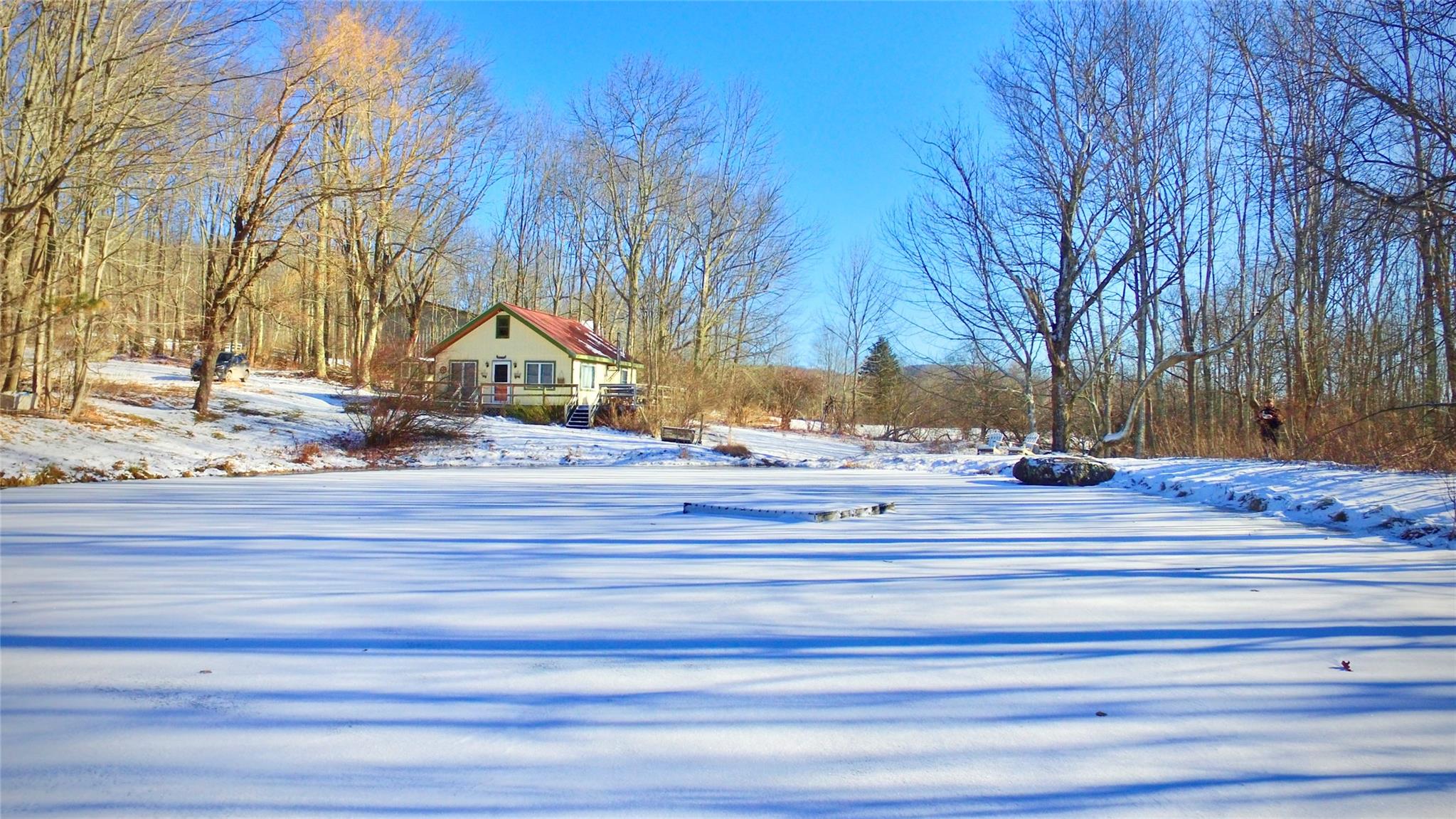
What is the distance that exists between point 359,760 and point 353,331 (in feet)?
123

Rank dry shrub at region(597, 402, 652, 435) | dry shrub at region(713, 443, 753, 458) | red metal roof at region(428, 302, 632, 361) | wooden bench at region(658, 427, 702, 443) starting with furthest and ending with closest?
red metal roof at region(428, 302, 632, 361) → dry shrub at region(597, 402, 652, 435) → wooden bench at region(658, 427, 702, 443) → dry shrub at region(713, 443, 753, 458)

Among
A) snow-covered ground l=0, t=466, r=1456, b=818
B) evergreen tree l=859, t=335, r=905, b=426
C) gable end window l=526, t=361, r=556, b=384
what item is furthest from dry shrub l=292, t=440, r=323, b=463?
evergreen tree l=859, t=335, r=905, b=426

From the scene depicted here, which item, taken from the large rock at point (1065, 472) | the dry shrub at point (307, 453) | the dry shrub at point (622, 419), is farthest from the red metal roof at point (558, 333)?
the large rock at point (1065, 472)

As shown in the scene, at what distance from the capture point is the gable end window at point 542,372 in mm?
32438

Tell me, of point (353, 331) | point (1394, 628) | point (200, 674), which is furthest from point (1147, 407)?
point (353, 331)

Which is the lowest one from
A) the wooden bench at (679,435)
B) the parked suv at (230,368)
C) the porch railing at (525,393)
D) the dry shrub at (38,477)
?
the dry shrub at (38,477)

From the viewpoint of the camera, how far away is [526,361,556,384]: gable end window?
3244 cm

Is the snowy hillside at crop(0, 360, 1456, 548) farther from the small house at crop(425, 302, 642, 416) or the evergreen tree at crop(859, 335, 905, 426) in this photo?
the evergreen tree at crop(859, 335, 905, 426)

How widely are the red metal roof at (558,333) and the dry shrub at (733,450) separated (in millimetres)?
10264

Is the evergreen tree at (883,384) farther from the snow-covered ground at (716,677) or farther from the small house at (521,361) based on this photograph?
the snow-covered ground at (716,677)

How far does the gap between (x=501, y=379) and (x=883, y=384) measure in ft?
69.8

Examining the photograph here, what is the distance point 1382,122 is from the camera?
7.80m

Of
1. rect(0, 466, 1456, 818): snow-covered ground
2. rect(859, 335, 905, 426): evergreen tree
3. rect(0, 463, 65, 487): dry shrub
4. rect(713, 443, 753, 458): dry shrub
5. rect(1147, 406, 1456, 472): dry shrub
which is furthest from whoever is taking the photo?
rect(859, 335, 905, 426): evergreen tree

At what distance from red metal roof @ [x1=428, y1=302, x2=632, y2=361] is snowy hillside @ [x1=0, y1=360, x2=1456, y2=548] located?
5.79 m
